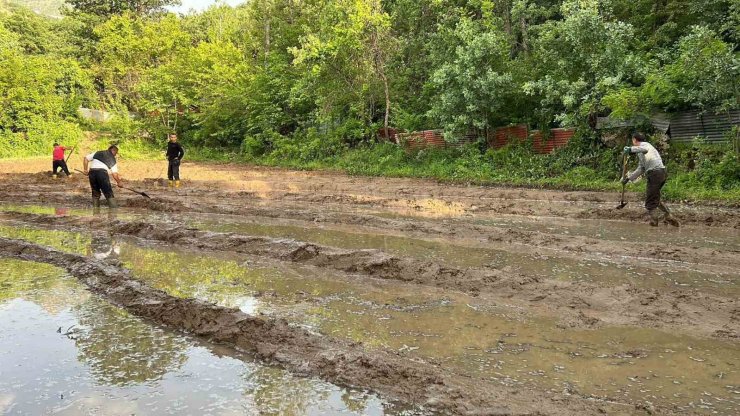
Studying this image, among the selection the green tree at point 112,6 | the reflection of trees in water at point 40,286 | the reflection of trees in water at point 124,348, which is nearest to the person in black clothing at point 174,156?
the reflection of trees in water at point 40,286

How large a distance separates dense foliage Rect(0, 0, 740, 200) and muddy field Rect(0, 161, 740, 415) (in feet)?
16.5

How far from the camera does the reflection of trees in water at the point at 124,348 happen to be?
458 centimetres

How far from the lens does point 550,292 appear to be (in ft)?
21.0

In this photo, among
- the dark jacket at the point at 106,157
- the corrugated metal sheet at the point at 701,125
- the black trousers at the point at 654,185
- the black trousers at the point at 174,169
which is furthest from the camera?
the black trousers at the point at 174,169

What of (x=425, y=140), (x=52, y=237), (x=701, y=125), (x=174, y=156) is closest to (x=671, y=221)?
(x=701, y=125)

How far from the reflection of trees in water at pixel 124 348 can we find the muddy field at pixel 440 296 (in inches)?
5.5

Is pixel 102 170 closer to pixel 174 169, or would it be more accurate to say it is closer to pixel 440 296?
pixel 174 169

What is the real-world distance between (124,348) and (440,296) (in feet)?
11.0

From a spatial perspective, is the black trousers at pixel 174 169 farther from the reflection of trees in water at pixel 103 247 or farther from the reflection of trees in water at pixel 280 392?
the reflection of trees in water at pixel 280 392

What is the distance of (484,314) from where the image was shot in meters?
5.84

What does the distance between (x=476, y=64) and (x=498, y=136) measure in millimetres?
2865

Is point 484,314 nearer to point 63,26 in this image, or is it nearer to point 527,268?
point 527,268

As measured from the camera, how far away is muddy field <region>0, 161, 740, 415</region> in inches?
164

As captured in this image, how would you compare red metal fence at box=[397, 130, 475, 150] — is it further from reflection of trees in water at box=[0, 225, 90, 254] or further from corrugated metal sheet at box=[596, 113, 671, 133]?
reflection of trees in water at box=[0, 225, 90, 254]
